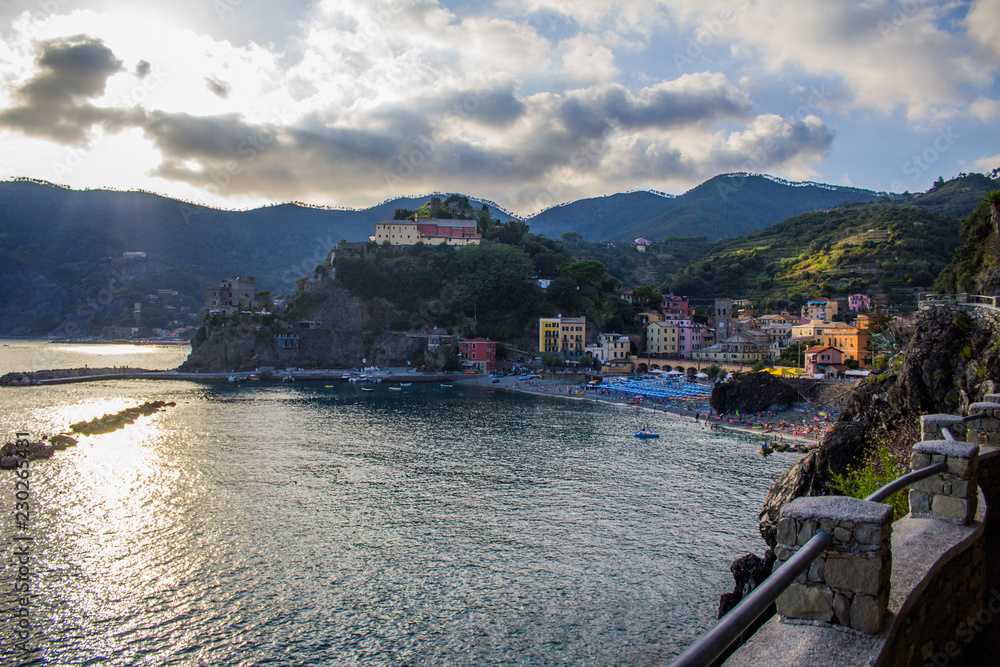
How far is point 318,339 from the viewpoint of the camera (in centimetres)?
7894

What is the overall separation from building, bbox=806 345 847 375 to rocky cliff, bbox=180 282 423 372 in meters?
46.9

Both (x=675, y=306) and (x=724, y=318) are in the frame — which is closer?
(x=724, y=318)

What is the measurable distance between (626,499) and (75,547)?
1904 centimetres

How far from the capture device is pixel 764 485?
23.6 m

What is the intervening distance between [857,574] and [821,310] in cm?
6867

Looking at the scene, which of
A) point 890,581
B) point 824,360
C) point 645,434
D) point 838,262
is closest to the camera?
point 890,581

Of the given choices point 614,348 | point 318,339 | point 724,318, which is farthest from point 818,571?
point 318,339

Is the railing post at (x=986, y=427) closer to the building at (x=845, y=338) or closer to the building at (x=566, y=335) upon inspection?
the building at (x=845, y=338)

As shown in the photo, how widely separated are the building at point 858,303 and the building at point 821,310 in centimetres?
202

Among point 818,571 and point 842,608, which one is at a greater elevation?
point 818,571

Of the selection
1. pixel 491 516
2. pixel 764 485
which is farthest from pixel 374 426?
pixel 764 485

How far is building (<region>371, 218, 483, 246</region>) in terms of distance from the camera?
88.0 meters

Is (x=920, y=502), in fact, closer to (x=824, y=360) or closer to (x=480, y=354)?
(x=824, y=360)

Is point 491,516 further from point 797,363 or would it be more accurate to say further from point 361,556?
point 797,363
